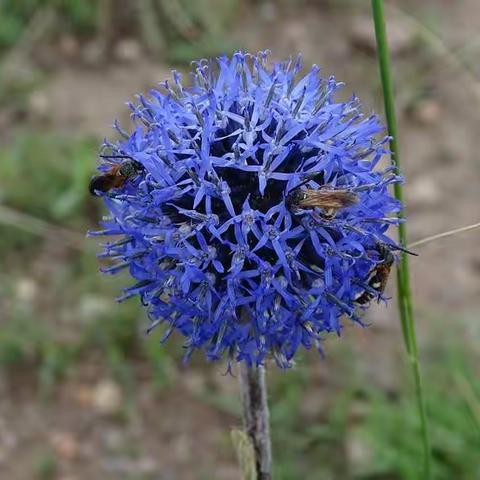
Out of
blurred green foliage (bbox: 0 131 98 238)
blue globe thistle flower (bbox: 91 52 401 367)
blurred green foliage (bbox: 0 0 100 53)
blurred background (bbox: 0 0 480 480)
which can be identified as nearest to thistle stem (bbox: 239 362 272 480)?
blue globe thistle flower (bbox: 91 52 401 367)

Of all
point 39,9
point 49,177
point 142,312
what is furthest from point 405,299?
point 39,9

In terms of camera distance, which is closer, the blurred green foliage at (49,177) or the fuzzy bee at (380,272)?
the fuzzy bee at (380,272)

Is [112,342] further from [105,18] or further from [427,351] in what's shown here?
[105,18]

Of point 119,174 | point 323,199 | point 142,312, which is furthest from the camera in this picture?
point 142,312

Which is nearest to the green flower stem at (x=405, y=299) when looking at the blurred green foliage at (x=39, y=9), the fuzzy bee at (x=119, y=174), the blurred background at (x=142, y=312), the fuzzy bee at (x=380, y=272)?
the fuzzy bee at (x=380, y=272)

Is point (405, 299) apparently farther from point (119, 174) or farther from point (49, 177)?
point (49, 177)

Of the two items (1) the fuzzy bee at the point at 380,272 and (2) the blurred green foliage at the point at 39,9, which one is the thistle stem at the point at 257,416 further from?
(2) the blurred green foliage at the point at 39,9
